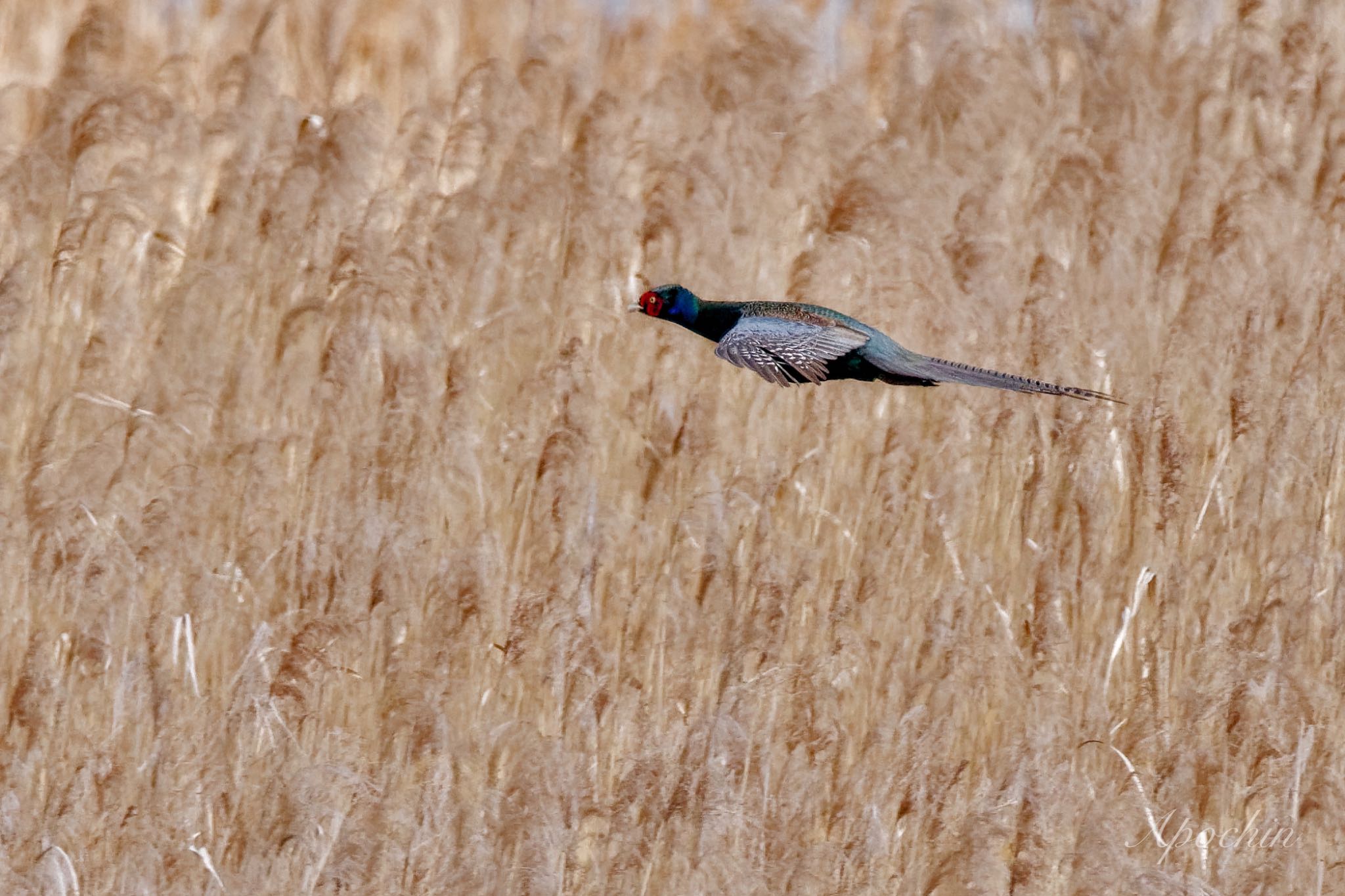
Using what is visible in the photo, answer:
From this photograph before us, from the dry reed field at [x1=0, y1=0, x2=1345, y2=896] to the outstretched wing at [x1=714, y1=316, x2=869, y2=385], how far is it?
1.32 m

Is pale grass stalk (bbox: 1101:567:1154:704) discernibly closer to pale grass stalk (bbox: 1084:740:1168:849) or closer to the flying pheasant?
pale grass stalk (bbox: 1084:740:1168:849)

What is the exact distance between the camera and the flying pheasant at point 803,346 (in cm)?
425

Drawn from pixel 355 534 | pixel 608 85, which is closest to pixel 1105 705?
pixel 355 534

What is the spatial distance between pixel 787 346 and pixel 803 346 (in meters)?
0.05

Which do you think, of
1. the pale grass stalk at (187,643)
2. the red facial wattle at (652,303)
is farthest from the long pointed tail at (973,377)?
the pale grass stalk at (187,643)

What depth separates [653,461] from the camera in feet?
19.6

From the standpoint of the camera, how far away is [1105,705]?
5.68m

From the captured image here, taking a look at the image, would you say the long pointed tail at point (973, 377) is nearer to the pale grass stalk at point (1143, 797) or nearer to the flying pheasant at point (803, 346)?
the flying pheasant at point (803, 346)

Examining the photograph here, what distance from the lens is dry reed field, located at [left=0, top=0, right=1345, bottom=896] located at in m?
5.42

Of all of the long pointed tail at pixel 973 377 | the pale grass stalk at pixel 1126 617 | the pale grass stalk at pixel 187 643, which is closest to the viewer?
the long pointed tail at pixel 973 377

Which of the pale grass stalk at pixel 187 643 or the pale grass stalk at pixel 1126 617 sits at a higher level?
the pale grass stalk at pixel 1126 617

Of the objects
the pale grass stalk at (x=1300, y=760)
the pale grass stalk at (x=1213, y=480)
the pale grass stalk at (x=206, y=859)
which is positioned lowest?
the pale grass stalk at (x=206, y=859)
